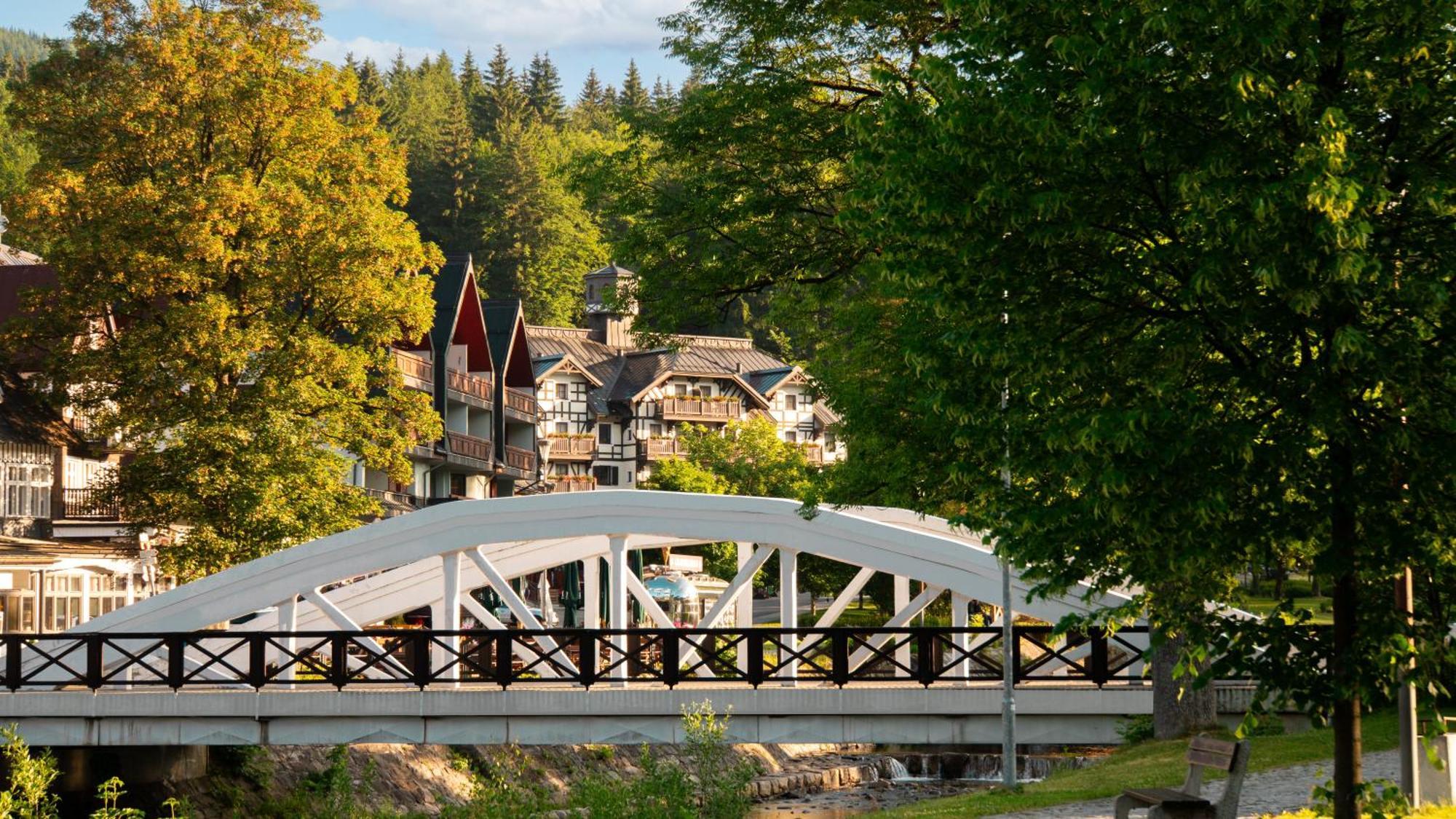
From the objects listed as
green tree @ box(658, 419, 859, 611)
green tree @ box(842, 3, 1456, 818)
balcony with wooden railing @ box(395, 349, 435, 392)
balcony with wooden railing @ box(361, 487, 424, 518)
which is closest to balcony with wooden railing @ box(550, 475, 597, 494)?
green tree @ box(658, 419, 859, 611)

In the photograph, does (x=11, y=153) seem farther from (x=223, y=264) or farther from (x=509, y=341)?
(x=223, y=264)

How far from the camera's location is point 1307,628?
12.1 m

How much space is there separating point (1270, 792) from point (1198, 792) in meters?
4.89

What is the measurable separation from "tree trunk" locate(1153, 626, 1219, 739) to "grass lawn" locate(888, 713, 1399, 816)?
1.05 ft

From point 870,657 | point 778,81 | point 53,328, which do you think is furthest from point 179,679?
point 53,328

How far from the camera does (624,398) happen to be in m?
89.5

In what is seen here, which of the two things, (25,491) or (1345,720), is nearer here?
(1345,720)

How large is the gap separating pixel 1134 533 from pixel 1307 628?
5.09ft

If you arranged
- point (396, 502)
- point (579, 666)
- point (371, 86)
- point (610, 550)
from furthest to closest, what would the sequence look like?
1. point (371, 86)
2. point (396, 502)
3. point (610, 550)
4. point (579, 666)

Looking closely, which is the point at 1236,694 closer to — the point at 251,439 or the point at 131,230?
the point at 251,439

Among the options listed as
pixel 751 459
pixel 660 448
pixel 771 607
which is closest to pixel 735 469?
pixel 751 459

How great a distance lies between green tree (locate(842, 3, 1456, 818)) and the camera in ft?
35.0

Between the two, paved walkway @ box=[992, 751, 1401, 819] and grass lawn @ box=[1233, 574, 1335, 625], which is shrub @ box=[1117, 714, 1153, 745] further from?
grass lawn @ box=[1233, 574, 1335, 625]

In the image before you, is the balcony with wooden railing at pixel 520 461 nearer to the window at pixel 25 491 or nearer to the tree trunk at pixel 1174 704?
the window at pixel 25 491
